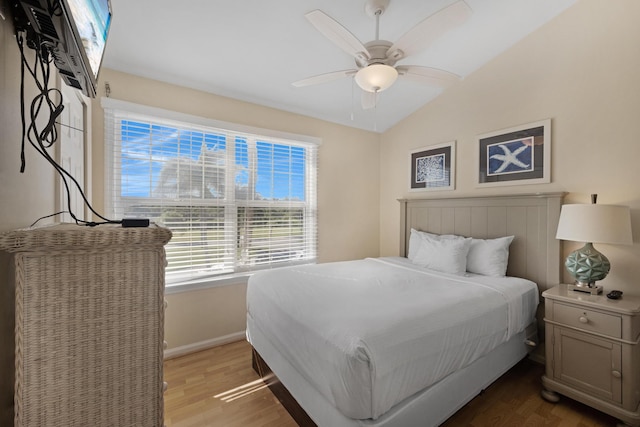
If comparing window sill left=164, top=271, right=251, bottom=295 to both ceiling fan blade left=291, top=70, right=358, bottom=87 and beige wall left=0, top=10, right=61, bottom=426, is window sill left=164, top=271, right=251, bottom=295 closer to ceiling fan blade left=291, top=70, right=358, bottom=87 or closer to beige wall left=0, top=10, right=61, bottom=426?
beige wall left=0, top=10, right=61, bottom=426

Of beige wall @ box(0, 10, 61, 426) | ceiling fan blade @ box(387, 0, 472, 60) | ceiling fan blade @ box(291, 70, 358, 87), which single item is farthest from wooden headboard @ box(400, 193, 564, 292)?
beige wall @ box(0, 10, 61, 426)

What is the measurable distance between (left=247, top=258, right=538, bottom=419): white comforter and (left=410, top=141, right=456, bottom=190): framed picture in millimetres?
1269

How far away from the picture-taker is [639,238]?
2.01 meters

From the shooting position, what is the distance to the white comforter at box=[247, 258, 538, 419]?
49.1 inches

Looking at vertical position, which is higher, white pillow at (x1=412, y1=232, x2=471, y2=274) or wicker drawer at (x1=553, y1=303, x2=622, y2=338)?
white pillow at (x1=412, y1=232, x2=471, y2=274)

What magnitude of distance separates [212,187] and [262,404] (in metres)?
1.94

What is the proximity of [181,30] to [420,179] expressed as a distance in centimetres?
288

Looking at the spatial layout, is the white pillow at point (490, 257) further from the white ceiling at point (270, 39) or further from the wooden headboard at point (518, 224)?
the white ceiling at point (270, 39)

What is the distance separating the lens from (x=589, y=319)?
1827mm

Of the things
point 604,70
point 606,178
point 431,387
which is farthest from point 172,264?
point 604,70

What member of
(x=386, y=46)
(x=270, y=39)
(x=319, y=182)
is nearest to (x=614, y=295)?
(x=386, y=46)

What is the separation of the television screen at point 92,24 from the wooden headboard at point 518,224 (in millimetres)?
3143

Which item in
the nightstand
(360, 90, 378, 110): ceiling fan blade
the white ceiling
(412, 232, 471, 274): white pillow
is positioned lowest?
the nightstand

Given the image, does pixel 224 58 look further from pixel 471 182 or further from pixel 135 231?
pixel 471 182
